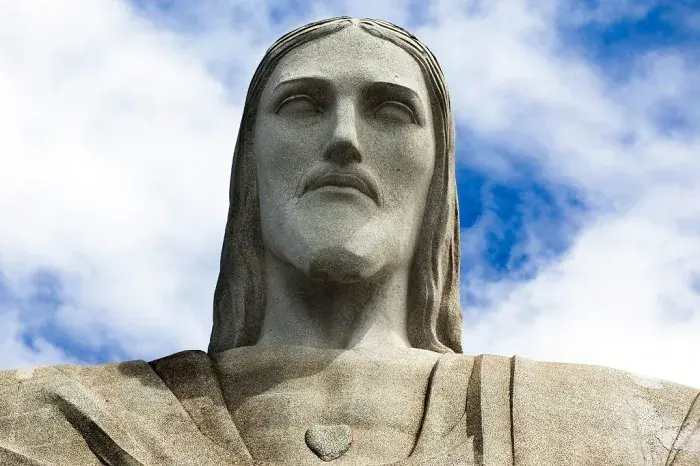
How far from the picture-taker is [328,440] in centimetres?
1066

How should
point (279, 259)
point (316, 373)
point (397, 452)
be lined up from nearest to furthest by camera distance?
1. point (397, 452)
2. point (316, 373)
3. point (279, 259)

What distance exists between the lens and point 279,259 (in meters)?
12.3

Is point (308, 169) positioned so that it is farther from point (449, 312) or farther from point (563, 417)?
point (563, 417)

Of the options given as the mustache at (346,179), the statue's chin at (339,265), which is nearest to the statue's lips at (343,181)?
the mustache at (346,179)

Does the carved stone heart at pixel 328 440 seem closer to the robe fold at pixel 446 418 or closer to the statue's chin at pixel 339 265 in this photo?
the robe fold at pixel 446 418

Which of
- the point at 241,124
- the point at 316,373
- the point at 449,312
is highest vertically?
the point at 241,124

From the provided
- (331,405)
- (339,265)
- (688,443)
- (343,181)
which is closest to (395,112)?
(343,181)

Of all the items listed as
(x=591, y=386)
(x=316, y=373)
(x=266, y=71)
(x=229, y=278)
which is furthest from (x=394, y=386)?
(x=266, y=71)

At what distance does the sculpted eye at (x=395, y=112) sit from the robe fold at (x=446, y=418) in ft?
6.35

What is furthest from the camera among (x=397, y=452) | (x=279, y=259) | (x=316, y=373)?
(x=279, y=259)

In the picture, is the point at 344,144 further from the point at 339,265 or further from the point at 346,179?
the point at 339,265

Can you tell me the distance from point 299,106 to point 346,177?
78cm

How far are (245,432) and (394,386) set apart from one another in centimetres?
104

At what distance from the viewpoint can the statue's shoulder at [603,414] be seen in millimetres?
10523
